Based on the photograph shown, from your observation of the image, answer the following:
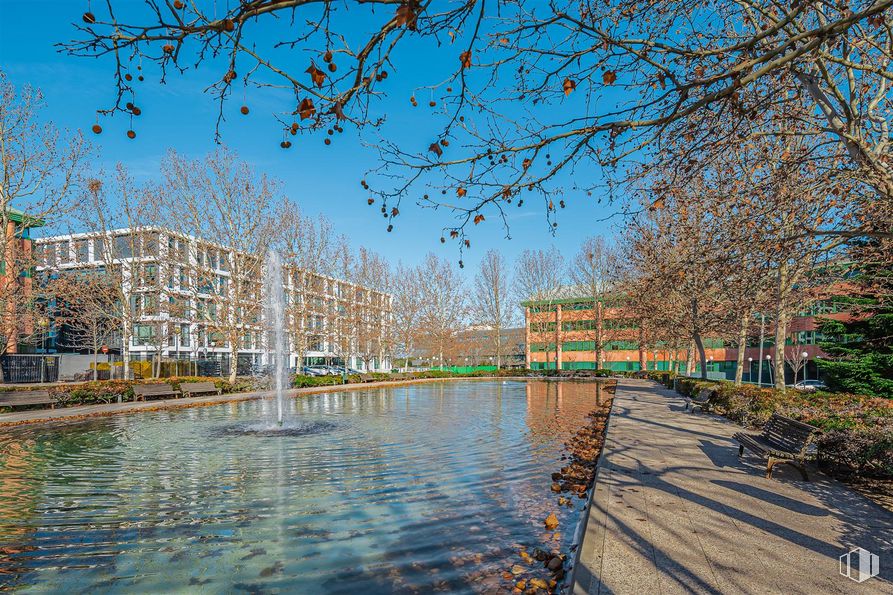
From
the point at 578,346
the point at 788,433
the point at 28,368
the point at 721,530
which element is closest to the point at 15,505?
the point at 721,530

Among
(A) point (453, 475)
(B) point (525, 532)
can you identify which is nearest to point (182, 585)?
(B) point (525, 532)

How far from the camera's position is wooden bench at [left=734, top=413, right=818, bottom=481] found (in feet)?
24.6

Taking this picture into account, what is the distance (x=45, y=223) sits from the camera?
19.0 m

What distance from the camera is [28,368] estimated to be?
1462 inches

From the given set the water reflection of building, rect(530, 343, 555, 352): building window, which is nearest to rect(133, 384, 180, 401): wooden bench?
the water reflection of building

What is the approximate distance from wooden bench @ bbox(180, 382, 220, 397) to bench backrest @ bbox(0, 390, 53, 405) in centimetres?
585

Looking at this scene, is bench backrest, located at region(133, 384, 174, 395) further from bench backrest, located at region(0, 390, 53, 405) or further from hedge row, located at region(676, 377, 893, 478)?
hedge row, located at region(676, 377, 893, 478)

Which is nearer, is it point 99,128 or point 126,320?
point 99,128

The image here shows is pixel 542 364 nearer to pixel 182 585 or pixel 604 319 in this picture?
pixel 604 319

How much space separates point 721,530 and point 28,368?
4571 cm

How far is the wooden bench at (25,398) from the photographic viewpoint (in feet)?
57.0

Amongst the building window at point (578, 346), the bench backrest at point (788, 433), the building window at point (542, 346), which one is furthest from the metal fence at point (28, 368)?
the building window at point (578, 346)

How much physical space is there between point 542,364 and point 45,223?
59749 millimetres

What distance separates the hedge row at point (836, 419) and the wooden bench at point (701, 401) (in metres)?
0.13
